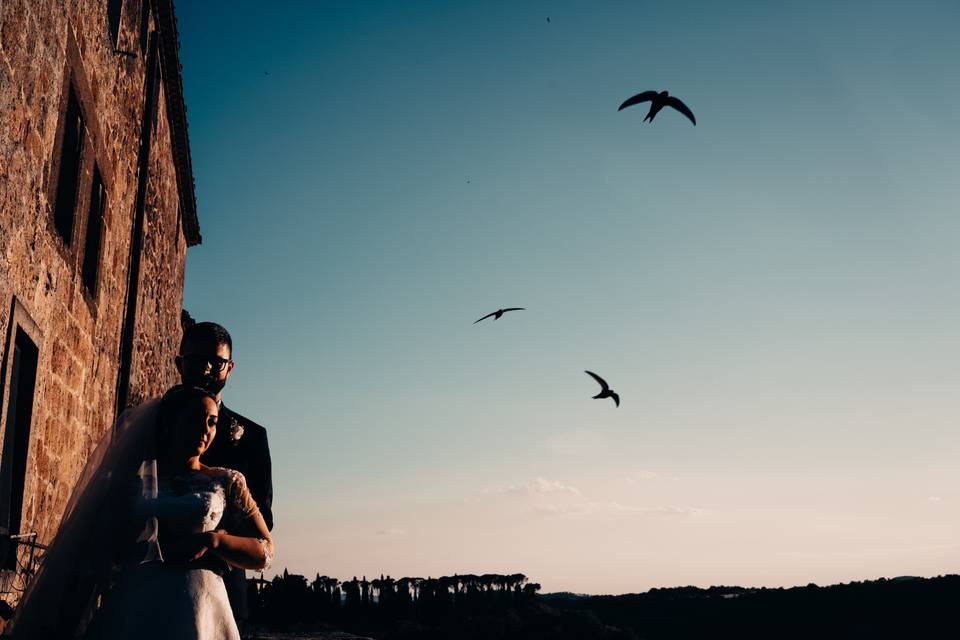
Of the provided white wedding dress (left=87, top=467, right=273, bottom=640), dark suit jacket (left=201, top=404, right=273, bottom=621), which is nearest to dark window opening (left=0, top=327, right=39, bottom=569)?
dark suit jacket (left=201, top=404, right=273, bottom=621)

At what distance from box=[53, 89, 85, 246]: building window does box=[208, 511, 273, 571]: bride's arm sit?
3451 millimetres

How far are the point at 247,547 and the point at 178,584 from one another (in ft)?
0.77

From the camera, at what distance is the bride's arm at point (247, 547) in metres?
2.67

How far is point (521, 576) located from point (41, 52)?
59.3 feet

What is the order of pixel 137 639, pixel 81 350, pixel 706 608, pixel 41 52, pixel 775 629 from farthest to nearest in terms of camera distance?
pixel 706 608 → pixel 775 629 → pixel 81 350 → pixel 41 52 → pixel 137 639

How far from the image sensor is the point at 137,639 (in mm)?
2516

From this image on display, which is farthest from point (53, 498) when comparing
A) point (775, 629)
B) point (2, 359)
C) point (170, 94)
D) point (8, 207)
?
point (775, 629)

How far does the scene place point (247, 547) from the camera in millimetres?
2740

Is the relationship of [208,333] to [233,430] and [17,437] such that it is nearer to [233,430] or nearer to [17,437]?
[233,430]

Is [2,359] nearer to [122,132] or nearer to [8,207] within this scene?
[8,207]

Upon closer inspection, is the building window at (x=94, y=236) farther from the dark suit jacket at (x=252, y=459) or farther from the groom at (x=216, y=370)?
the groom at (x=216, y=370)

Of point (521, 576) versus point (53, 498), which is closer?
point (53, 498)

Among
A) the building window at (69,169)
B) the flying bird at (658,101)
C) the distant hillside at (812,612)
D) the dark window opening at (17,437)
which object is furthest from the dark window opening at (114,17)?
the distant hillside at (812,612)

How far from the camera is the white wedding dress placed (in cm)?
255
